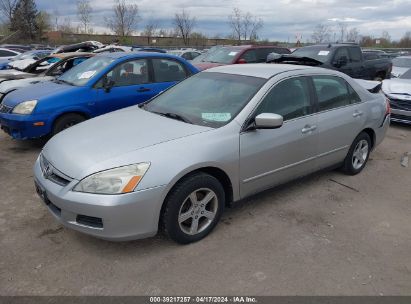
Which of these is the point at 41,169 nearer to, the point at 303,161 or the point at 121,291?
the point at 121,291

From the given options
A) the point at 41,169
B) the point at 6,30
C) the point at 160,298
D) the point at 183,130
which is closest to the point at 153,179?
the point at 183,130

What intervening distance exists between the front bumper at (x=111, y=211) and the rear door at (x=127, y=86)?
11.0 feet

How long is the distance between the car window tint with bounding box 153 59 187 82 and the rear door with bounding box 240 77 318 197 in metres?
3.31

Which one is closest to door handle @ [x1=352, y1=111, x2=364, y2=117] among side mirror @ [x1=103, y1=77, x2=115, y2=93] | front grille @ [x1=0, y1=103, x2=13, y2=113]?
side mirror @ [x1=103, y1=77, x2=115, y2=93]

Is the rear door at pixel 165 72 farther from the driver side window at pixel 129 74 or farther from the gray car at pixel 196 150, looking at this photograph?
the gray car at pixel 196 150

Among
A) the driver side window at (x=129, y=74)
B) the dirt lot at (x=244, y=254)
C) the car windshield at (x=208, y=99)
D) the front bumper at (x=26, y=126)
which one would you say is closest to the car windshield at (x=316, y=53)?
the driver side window at (x=129, y=74)

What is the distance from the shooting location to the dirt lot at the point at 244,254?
292 cm

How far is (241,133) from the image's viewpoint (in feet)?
11.9

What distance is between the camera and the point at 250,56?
1096cm

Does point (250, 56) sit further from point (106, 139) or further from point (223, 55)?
point (106, 139)

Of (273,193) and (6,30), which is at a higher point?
(6,30)

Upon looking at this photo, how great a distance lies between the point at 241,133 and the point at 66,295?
2.01 metres

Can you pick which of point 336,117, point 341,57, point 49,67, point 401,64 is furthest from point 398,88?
point 49,67

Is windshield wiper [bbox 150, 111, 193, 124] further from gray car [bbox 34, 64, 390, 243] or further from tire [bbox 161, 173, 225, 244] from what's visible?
tire [bbox 161, 173, 225, 244]
